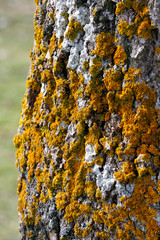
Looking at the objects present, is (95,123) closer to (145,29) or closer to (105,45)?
(105,45)

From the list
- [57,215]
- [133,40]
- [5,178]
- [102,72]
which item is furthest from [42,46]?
[5,178]

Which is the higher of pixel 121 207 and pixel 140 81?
pixel 140 81

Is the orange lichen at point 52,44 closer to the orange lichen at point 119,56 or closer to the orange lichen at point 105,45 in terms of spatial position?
the orange lichen at point 105,45

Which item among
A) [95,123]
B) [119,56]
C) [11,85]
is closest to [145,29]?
[119,56]

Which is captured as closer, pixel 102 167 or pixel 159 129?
pixel 159 129

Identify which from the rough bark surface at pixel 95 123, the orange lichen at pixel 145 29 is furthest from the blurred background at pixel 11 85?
the orange lichen at pixel 145 29

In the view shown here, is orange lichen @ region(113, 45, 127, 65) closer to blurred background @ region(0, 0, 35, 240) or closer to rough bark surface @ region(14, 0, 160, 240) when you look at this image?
rough bark surface @ region(14, 0, 160, 240)

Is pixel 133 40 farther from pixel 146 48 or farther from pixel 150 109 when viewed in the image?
pixel 150 109
